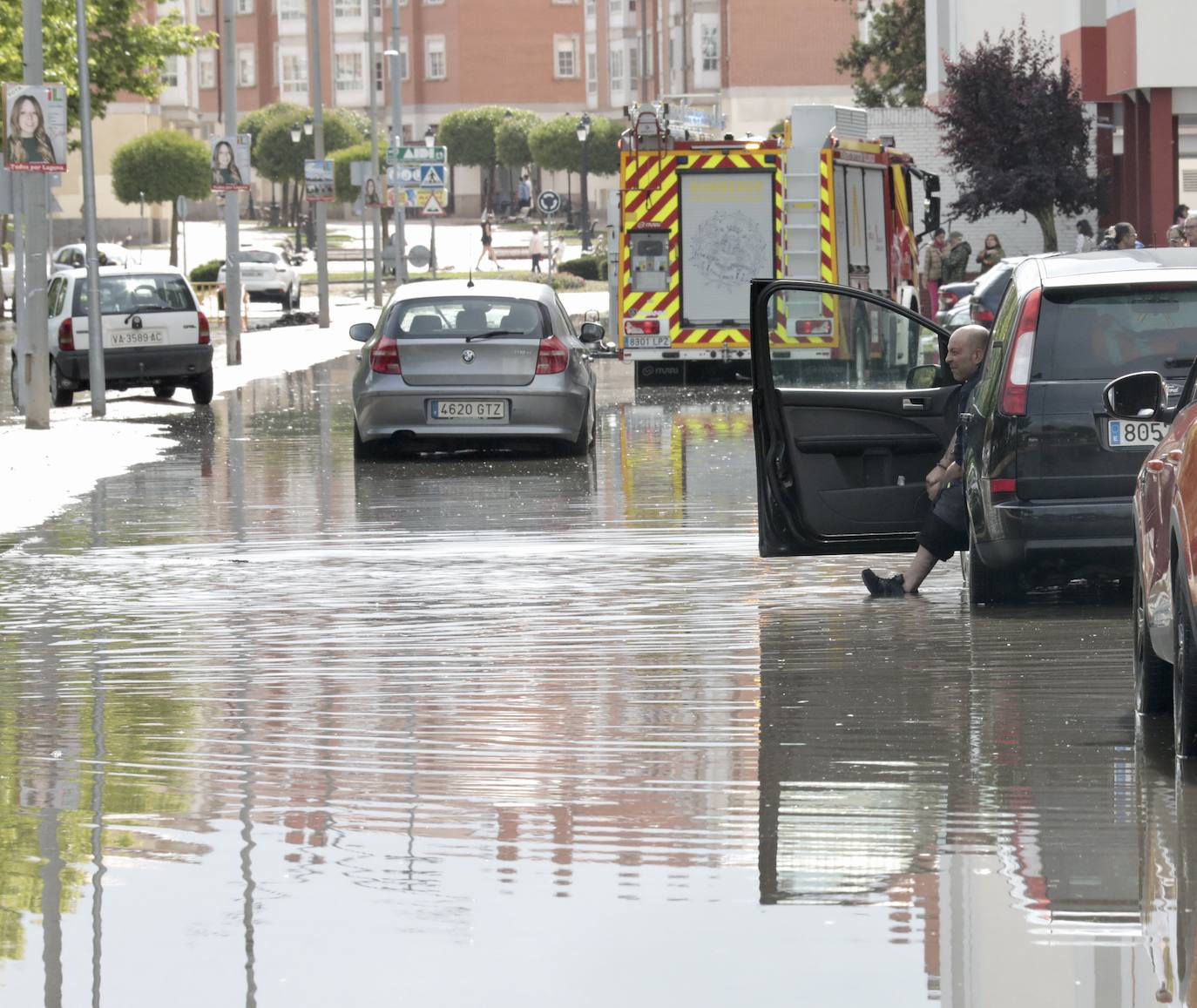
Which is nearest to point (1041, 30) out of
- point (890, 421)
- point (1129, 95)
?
point (1129, 95)

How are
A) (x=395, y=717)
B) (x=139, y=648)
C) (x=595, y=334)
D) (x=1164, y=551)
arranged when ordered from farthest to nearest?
1. (x=595, y=334)
2. (x=139, y=648)
3. (x=395, y=717)
4. (x=1164, y=551)

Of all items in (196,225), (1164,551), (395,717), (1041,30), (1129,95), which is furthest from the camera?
(196,225)

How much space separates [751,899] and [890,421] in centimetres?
634

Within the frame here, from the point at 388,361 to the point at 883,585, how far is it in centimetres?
838

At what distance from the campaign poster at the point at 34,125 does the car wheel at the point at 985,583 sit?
13313 mm

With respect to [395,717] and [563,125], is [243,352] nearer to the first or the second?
[395,717]

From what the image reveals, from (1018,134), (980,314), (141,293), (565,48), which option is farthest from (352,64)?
(980,314)

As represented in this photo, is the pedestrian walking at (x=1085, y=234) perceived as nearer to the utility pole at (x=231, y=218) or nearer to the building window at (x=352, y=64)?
the utility pole at (x=231, y=218)

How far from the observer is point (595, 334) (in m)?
20.7

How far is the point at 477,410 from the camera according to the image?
1956 centimetres

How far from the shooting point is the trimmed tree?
48.6 m

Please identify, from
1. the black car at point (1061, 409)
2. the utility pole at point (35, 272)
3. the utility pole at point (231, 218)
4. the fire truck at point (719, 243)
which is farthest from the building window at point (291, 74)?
the black car at point (1061, 409)

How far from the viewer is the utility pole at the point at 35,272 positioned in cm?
2281

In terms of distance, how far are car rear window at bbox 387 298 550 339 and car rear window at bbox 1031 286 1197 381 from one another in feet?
31.4
